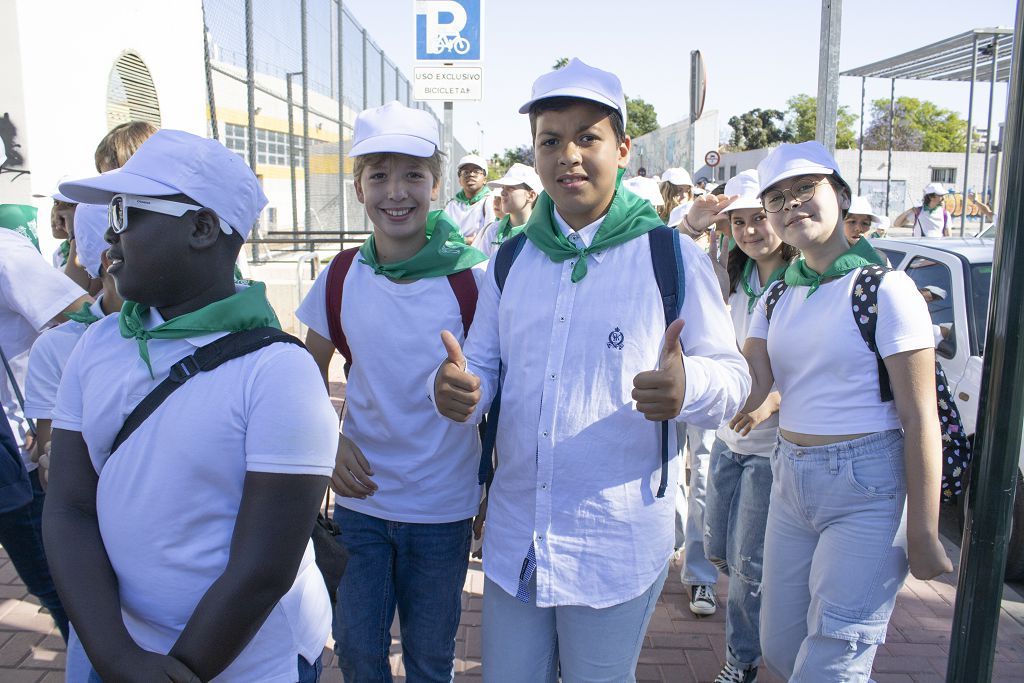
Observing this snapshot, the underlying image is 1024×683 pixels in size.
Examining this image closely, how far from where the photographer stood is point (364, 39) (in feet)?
51.9

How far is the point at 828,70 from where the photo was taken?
19.5 feet

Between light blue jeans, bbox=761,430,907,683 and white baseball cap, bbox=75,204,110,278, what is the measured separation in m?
2.30

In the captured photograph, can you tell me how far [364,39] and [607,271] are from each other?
1537cm

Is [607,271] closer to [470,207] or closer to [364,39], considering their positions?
[470,207]

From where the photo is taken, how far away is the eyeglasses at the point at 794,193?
2.53 meters

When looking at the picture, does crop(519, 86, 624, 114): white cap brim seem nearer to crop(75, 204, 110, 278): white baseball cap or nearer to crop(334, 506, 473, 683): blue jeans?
crop(334, 506, 473, 683): blue jeans

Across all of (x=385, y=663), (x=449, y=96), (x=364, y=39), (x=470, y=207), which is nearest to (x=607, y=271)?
(x=385, y=663)

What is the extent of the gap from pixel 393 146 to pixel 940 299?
13.5 ft

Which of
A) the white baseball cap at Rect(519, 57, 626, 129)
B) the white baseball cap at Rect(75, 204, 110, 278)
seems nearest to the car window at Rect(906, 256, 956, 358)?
the white baseball cap at Rect(519, 57, 626, 129)

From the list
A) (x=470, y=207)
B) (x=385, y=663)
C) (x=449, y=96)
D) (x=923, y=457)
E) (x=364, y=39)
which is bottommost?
(x=385, y=663)

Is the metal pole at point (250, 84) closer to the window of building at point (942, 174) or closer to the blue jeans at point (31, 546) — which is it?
the blue jeans at point (31, 546)

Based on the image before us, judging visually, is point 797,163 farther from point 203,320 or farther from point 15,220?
point 15,220

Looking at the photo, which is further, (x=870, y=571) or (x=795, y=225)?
(x=795, y=225)

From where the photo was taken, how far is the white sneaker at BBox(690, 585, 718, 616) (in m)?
3.85
